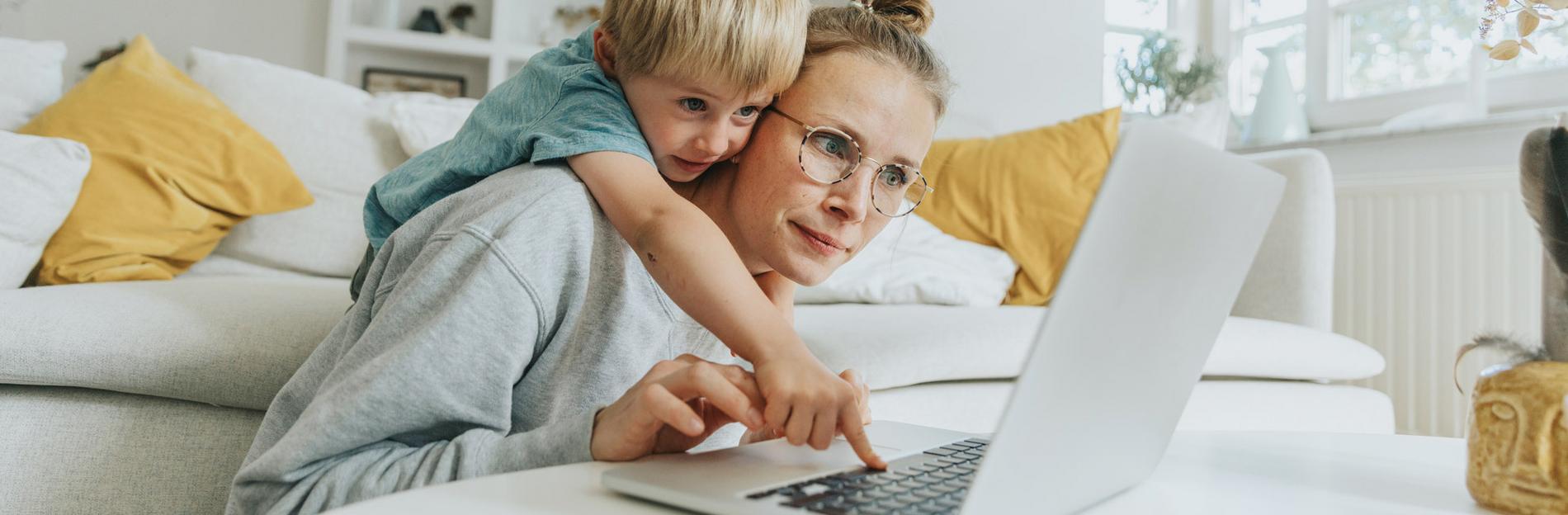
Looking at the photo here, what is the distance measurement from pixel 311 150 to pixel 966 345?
1.39 meters

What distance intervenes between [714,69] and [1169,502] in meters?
0.56

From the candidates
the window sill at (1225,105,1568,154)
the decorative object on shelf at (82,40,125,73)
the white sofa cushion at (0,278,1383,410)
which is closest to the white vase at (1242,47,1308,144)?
the window sill at (1225,105,1568,154)

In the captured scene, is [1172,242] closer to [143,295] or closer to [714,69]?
[714,69]

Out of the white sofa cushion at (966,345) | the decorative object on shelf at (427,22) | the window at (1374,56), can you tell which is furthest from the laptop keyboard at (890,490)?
the decorative object on shelf at (427,22)

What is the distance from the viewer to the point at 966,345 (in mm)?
1532

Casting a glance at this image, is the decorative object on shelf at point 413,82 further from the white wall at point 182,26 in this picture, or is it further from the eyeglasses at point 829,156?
the eyeglasses at point 829,156

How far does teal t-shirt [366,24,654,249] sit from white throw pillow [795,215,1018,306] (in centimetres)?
93

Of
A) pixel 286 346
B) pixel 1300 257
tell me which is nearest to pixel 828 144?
pixel 286 346

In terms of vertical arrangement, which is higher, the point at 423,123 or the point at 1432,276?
the point at 423,123

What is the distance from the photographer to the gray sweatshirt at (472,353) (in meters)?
0.67

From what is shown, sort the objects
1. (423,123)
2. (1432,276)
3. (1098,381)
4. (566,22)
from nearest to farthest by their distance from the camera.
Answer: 1. (1098,381)
2. (423,123)
3. (1432,276)
4. (566,22)

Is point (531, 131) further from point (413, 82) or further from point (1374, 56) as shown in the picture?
point (1374, 56)

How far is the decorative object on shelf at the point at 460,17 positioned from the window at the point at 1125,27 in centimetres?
246

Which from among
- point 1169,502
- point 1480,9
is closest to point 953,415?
point 1169,502
